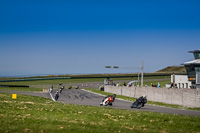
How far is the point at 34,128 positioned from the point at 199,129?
23.1 feet

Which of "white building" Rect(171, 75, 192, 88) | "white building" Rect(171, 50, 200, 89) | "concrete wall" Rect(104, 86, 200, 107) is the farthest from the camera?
"white building" Rect(171, 75, 192, 88)

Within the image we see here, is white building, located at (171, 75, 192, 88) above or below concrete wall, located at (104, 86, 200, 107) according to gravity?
above

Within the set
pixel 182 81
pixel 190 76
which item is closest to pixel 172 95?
pixel 190 76

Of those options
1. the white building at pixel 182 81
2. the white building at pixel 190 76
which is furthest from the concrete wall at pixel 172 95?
the white building at pixel 182 81

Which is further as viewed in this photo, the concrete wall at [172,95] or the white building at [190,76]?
the white building at [190,76]

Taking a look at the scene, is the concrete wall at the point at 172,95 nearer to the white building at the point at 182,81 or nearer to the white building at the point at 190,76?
the white building at the point at 190,76

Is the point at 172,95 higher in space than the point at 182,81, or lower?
lower

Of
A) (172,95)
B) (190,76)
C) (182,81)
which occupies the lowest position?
(172,95)

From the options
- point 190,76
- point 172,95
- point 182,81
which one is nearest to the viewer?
point 172,95

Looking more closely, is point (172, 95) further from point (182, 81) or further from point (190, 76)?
point (182, 81)

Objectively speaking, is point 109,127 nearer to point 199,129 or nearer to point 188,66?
point 199,129

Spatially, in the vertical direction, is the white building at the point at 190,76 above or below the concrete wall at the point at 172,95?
above

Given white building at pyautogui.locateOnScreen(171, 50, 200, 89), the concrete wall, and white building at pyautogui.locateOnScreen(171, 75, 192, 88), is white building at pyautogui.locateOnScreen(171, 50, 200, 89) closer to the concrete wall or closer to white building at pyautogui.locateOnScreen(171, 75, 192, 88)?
white building at pyautogui.locateOnScreen(171, 75, 192, 88)

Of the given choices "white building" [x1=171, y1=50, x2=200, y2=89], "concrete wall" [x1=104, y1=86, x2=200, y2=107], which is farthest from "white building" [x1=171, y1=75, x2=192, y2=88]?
"concrete wall" [x1=104, y1=86, x2=200, y2=107]
